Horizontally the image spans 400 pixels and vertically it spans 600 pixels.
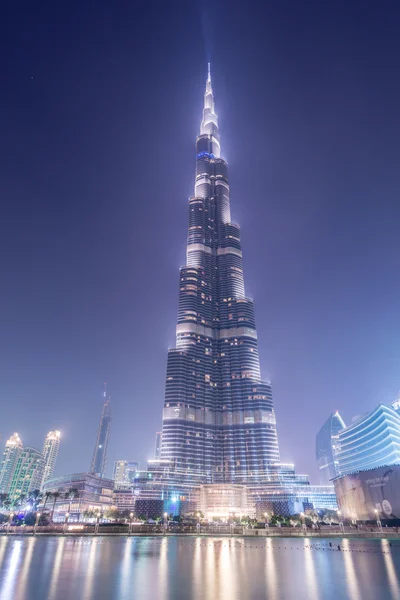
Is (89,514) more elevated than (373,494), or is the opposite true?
(373,494)

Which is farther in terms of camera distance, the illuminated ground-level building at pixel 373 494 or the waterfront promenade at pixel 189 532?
the illuminated ground-level building at pixel 373 494

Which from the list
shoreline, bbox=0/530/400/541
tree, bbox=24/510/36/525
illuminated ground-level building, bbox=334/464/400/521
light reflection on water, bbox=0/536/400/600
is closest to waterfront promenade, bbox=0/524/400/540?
shoreline, bbox=0/530/400/541

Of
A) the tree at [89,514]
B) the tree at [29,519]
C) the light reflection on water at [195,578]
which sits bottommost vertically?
the light reflection on water at [195,578]

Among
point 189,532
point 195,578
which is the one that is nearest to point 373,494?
point 189,532

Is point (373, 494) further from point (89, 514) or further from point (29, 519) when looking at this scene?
point (29, 519)

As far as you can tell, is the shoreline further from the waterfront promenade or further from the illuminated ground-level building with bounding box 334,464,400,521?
the illuminated ground-level building with bounding box 334,464,400,521

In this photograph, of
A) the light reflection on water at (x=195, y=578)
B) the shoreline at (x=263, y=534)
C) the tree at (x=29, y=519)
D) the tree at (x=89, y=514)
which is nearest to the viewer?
the light reflection on water at (x=195, y=578)

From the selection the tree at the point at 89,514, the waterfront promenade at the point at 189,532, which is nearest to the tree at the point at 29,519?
the tree at the point at 89,514

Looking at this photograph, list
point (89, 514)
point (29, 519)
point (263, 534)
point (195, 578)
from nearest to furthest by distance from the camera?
point (195, 578)
point (263, 534)
point (29, 519)
point (89, 514)

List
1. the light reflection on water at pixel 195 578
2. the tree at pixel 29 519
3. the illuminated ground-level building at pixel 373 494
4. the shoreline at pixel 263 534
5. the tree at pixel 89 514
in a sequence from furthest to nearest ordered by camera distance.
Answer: the tree at pixel 89 514 < the tree at pixel 29 519 < the illuminated ground-level building at pixel 373 494 < the shoreline at pixel 263 534 < the light reflection on water at pixel 195 578

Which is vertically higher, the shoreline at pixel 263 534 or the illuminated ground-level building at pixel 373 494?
the illuminated ground-level building at pixel 373 494

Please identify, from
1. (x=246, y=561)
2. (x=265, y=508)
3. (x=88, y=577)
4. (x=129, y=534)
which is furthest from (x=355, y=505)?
(x=88, y=577)

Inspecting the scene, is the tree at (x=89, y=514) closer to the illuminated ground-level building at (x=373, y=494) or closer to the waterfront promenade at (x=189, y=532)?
the waterfront promenade at (x=189, y=532)

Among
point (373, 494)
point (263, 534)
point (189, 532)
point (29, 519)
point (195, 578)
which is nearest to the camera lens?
point (195, 578)
